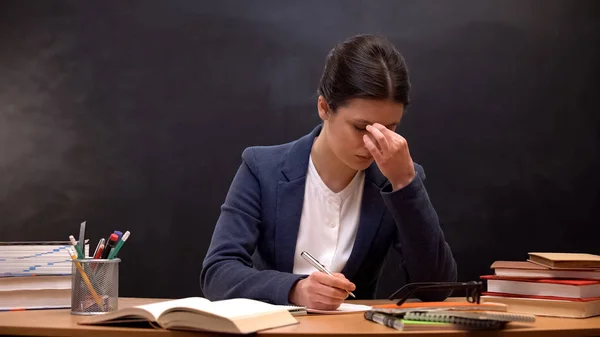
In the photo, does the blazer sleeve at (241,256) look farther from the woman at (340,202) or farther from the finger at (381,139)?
the finger at (381,139)

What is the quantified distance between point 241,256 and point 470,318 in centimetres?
74

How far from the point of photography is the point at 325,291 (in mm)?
1359

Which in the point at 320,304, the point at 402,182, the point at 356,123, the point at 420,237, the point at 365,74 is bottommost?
the point at 320,304

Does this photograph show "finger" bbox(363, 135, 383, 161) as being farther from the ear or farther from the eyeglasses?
the eyeglasses

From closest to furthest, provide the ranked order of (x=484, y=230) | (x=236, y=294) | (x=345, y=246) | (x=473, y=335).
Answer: (x=473, y=335) → (x=236, y=294) → (x=345, y=246) → (x=484, y=230)

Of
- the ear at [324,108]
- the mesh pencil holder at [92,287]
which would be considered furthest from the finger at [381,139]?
the mesh pencil holder at [92,287]

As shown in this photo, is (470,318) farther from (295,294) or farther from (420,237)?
(420,237)

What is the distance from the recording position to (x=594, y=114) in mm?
2516

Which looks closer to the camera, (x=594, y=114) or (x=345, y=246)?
(x=345, y=246)

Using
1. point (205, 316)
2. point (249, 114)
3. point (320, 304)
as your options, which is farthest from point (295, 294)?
point (249, 114)

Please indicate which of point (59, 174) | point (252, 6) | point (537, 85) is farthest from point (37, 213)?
point (537, 85)

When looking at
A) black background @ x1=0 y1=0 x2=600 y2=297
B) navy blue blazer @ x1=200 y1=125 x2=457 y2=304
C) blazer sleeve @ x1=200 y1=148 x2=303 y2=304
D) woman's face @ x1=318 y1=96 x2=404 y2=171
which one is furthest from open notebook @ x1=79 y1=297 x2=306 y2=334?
black background @ x1=0 y1=0 x2=600 y2=297

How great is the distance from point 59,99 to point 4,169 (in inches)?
12.1

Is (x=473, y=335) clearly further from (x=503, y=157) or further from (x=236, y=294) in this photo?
(x=503, y=157)
